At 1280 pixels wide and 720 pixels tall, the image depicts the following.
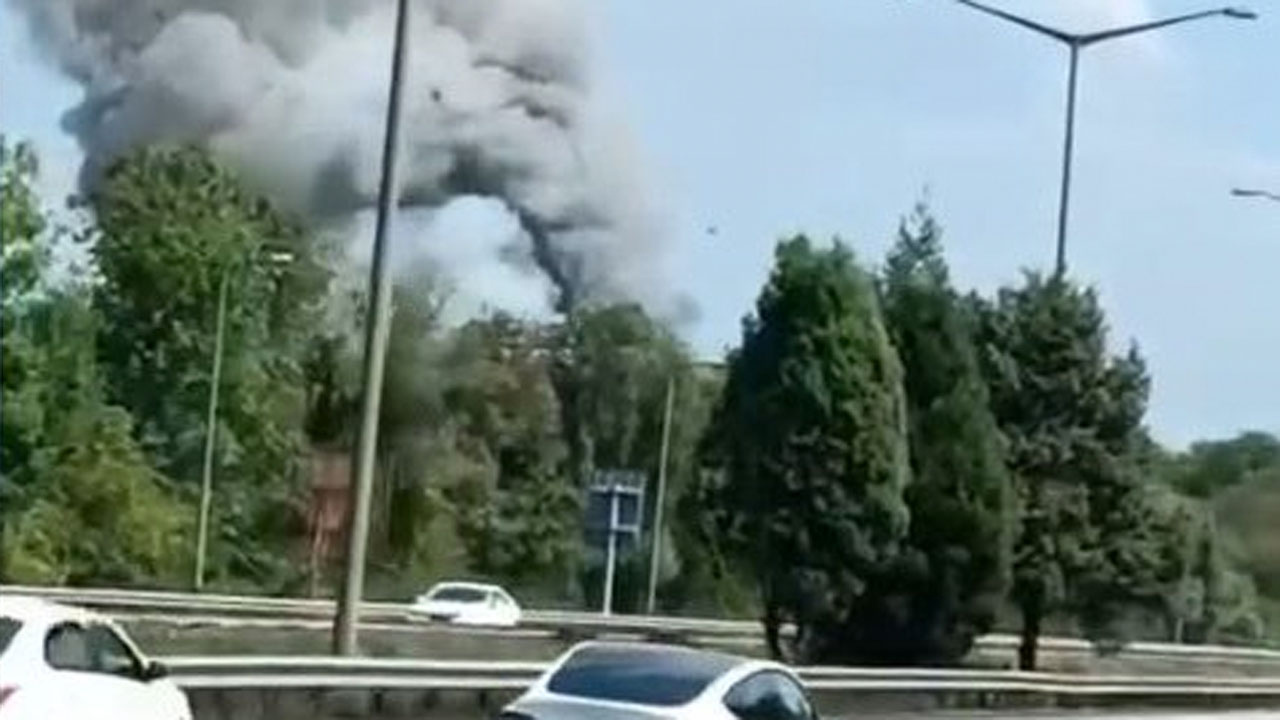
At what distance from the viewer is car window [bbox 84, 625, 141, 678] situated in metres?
25.0

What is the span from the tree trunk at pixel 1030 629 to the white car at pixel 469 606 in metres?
12.7

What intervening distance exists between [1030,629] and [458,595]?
20.3 m

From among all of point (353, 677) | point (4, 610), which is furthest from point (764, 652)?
point (4, 610)

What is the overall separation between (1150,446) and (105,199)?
44.6 m

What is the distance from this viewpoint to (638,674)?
2422cm

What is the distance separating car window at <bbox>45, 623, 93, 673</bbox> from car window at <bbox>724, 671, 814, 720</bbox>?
437 cm

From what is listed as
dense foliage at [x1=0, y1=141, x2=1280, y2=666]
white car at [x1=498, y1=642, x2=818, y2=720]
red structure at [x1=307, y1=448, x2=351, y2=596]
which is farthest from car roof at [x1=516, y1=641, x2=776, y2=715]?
dense foliage at [x1=0, y1=141, x2=1280, y2=666]

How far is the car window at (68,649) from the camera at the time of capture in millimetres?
24328

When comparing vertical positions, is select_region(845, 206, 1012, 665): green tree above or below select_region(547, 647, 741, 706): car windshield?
above

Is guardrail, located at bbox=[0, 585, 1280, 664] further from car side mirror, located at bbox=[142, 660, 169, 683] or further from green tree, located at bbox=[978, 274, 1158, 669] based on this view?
car side mirror, located at bbox=[142, 660, 169, 683]

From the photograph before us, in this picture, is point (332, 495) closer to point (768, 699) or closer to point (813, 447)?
point (813, 447)

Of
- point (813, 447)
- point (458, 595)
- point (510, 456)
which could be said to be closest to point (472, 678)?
point (813, 447)

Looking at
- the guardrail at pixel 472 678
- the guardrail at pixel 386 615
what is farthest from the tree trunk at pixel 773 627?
the guardrail at pixel 386 615

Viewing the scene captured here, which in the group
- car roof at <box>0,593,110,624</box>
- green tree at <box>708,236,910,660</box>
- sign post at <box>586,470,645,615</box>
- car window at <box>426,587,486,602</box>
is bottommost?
car roof at <box>0,593,110,624</box>
